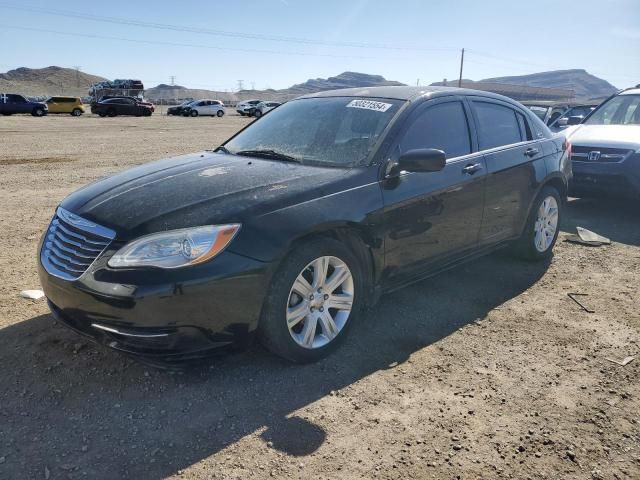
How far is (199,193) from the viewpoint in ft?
10.6

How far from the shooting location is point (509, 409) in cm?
301

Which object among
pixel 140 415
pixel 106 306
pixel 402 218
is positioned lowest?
pixel 140 415

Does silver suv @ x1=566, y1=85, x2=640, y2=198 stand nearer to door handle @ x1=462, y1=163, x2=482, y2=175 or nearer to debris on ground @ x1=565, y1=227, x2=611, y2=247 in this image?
debris on ground @ x1=565, y1=227, x2=611, y2=247

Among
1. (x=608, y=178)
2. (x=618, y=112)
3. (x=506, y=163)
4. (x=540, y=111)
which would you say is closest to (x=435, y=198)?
(x=506, y=163)

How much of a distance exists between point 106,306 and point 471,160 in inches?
119

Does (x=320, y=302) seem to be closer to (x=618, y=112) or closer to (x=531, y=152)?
(x=531, y=152)

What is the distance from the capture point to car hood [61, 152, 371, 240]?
2996 millimetres

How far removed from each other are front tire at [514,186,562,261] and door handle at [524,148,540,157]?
41cm

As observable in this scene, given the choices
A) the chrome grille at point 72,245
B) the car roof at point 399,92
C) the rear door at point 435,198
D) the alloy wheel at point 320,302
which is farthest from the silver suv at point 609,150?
the chrome grille at point 72,245

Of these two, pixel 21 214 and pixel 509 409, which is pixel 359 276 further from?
pixel 21 214

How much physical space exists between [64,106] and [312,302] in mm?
44252

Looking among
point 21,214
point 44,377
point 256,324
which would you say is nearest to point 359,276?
point 256,324

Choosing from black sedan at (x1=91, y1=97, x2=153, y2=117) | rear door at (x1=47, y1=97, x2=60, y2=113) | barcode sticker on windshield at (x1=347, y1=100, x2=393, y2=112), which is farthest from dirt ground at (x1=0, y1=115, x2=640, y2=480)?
rear door at (x1=47, y1=97, x2=60, y2=113)

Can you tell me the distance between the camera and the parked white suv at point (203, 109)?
46.4m
